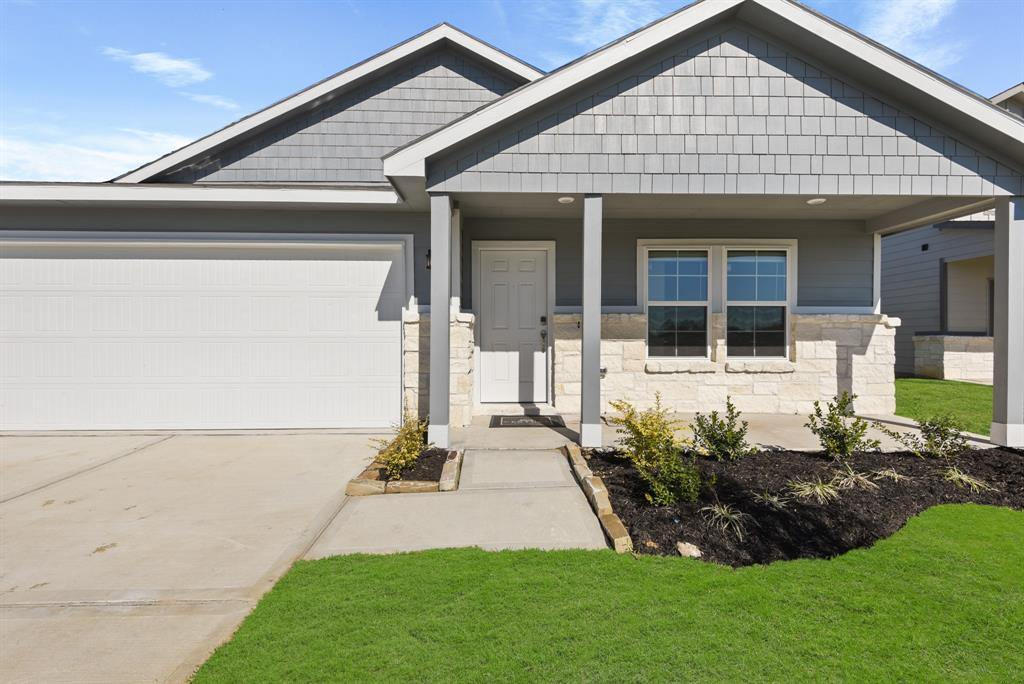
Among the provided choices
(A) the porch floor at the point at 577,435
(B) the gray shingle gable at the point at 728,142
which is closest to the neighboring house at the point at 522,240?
(B) the gray shingle gable at the point at 728,142

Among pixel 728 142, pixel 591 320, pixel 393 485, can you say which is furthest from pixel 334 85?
pixel 393 485

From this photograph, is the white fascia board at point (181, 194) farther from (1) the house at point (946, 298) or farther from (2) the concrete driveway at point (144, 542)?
(1) the house at point (946, 298)

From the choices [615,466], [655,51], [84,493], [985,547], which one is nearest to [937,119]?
[655,51]

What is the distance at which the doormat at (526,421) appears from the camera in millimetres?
6266

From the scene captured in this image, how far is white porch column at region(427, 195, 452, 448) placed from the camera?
516 cm

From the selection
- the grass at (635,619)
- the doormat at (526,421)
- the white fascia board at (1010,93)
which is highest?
the white fascia board at (1010,93)

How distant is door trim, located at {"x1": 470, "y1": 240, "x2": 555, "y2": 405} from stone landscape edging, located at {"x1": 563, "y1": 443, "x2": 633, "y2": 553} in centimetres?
222

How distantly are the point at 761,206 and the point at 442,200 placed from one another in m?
3.96

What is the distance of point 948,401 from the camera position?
26.9 ft

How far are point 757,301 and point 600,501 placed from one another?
5067 mm

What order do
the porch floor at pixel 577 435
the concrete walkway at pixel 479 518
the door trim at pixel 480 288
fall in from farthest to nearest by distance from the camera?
1. the door trim at pixel 480 288
2. the porch floor at pixel 577 435
3. the concrete walkway at pixel 479 518

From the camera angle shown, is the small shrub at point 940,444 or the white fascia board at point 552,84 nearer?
the small shrub at point 940,444

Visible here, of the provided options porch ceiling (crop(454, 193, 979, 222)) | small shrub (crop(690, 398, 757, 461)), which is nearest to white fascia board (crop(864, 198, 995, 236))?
porch ceiling (crop(454, 193, 979, 222))

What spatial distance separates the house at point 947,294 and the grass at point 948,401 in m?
1.04
